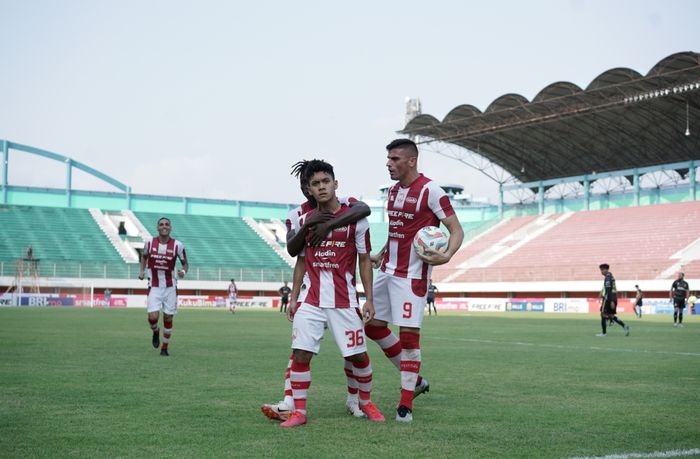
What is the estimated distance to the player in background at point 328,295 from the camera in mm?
6898

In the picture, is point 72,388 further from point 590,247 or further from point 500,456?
point 590,247

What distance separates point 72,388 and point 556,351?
9.47m

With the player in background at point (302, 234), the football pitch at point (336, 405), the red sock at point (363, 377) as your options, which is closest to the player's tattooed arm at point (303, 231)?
the player in background at point (302, 234)

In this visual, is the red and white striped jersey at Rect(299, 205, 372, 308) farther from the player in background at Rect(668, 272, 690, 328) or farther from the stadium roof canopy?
the stadium roof canopy

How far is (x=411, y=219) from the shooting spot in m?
7.41

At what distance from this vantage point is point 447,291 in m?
60.5

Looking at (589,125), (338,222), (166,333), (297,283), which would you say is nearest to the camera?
(338,222)

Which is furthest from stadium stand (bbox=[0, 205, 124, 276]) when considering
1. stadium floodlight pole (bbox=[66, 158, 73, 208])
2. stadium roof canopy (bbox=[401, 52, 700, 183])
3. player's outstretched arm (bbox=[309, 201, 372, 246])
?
player's outstretched arm (bbox=[309, 201, 372, 246])

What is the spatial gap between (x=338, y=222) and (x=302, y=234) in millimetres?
334

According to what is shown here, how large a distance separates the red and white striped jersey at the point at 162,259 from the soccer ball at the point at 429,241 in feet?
26.4

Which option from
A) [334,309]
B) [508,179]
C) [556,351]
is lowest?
[556,351]

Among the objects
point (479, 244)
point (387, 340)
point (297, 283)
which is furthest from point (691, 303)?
point (297, 283)

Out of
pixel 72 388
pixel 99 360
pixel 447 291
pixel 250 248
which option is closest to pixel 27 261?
pixel 250 248

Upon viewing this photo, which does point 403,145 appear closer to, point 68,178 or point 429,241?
point 429,241
